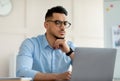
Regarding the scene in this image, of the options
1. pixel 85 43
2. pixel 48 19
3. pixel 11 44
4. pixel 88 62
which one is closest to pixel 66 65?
pixel 48 19

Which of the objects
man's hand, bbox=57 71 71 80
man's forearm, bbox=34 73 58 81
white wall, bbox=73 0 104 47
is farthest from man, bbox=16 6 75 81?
white wall, bbox=73 0 104 47

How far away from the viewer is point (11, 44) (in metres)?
3.63

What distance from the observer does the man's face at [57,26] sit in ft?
6.66

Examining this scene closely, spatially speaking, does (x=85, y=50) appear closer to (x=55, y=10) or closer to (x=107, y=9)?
(x=55, y=10)

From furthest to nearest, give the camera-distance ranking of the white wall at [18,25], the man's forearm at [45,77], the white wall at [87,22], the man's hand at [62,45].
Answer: the white wall at [87,22] < the white wall at [18,25] < the man's hand at [62,45] < the man's forearm at [45,77]

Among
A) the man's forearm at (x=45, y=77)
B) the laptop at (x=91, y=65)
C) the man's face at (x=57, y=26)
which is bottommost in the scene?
the man's forearm at (x=45, y=77)

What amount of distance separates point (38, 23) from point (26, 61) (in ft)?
6.38

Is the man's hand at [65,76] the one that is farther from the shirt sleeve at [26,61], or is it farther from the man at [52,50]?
the man at [52,50]

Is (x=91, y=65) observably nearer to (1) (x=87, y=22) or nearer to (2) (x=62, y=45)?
(2) (x=62, y=45)

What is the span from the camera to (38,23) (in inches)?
150

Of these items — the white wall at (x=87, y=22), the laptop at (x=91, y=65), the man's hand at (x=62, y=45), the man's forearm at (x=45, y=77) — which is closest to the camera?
the laptop at (x=91, y=65)

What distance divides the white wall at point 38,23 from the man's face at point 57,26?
1.58 metres

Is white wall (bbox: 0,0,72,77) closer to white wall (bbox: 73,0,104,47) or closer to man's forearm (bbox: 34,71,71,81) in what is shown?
white wall (bbox: 73,0,104,47)

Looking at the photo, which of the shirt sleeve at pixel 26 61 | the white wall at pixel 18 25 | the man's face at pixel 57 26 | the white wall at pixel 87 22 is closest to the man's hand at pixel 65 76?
the shirt sleeve at pixel 26 61
